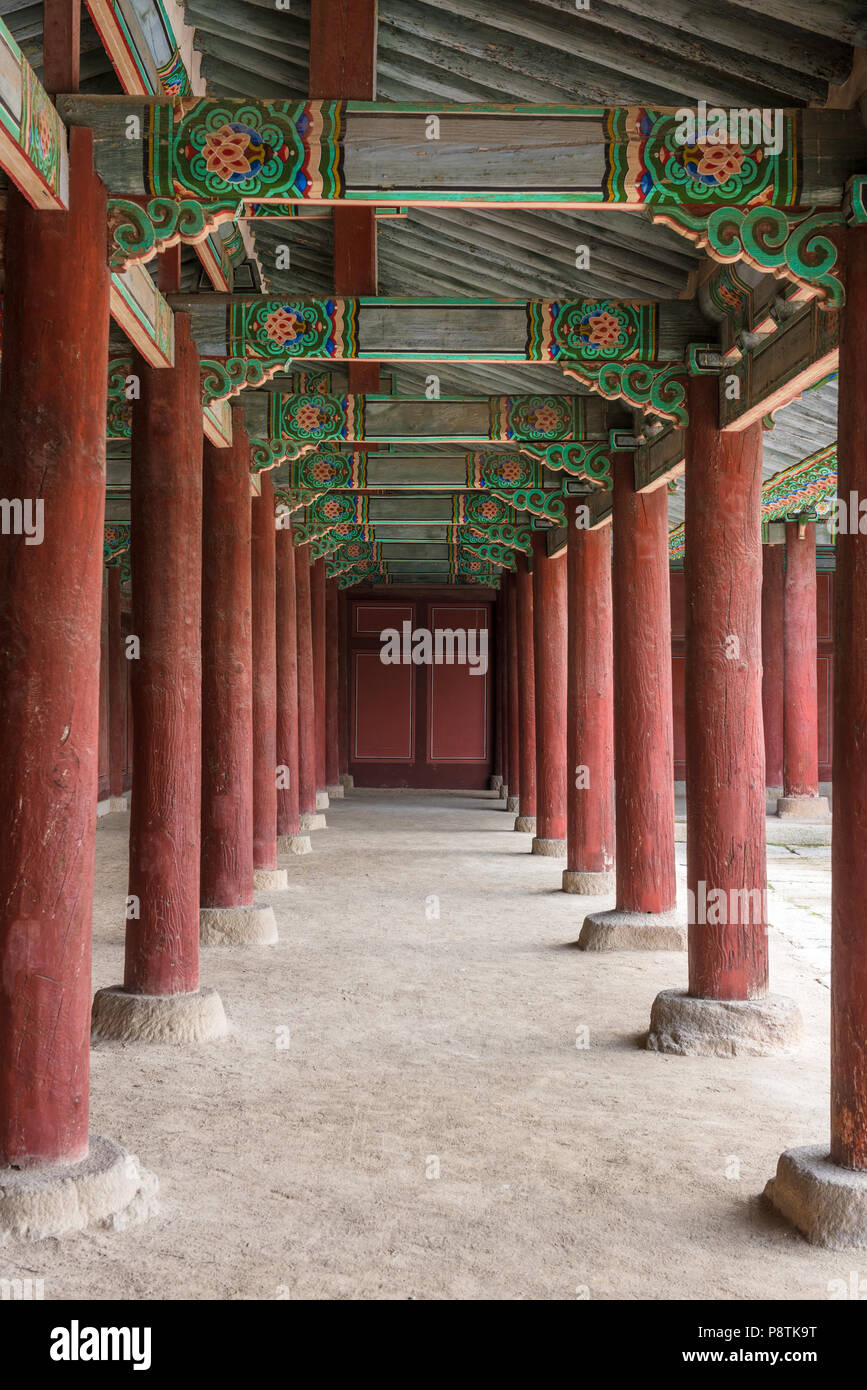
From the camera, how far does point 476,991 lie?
7.70 meters

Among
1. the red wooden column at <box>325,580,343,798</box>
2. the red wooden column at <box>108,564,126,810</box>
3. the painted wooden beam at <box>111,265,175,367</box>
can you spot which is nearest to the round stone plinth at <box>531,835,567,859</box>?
the red wooden column at <box>325,580,343,798</box>

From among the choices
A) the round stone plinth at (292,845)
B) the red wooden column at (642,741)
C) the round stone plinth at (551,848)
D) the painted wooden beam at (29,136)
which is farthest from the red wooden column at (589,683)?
the painted wooden beam at (29,136)

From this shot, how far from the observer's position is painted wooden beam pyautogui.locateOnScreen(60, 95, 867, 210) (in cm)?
437

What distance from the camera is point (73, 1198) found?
4.05m

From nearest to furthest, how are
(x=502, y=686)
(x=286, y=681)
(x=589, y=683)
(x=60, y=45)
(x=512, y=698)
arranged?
(x=60, y=45)
(x=589, y=683)
(x=286, y=681)
(x=512, y=698)
(x=502, y=686)

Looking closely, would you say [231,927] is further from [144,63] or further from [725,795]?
[144,63]

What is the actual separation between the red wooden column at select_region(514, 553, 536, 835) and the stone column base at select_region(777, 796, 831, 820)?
3.76 metres

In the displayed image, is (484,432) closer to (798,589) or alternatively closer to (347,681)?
(798,589)

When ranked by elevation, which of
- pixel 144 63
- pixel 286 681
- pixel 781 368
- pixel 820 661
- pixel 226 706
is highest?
pixel 144 63

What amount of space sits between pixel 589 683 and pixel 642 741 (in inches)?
99.2

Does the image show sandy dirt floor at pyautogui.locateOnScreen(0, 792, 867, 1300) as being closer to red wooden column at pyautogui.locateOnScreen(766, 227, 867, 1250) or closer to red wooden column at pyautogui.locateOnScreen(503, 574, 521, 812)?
red wooden column at pyautogui.locateOnScreen(766, 227, 867, 1250)

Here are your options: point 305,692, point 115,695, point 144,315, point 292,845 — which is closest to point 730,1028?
point 144,315

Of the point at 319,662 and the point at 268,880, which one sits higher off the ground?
the point at 319,662

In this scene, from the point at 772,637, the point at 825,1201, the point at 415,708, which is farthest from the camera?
the point at 415,708
